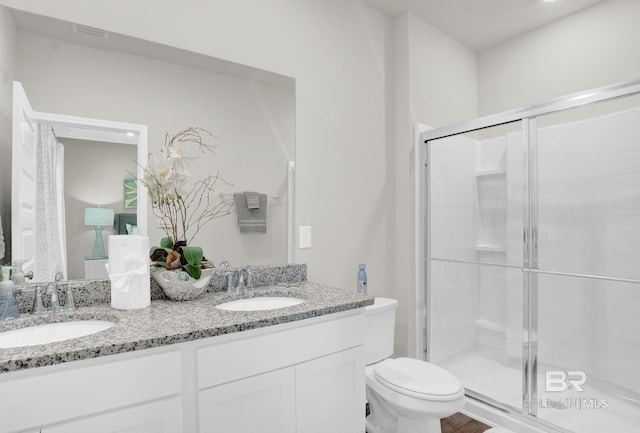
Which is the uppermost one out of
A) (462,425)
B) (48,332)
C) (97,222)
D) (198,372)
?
(97,222)

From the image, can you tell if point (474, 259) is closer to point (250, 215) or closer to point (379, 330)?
point (379, 330)

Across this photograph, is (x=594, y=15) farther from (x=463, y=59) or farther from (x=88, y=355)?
(x=88, y=355)

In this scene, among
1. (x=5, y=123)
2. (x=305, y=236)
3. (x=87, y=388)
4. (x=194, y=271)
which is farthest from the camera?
(x=305, y=236)

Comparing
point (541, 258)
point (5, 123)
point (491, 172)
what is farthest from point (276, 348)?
point (491, 172)

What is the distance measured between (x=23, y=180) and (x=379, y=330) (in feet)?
5.80

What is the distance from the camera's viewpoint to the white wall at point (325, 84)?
1707mm

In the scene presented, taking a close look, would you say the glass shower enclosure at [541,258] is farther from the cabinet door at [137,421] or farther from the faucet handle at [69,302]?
the faucet handle at [69,302]

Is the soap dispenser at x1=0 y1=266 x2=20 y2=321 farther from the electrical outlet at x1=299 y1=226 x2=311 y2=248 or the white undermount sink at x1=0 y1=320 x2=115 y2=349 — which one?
the electrical outlet at x1=299 y1=226 x2=311 y2=248

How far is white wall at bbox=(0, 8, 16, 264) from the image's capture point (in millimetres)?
1282

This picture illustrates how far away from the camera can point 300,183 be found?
2070mm

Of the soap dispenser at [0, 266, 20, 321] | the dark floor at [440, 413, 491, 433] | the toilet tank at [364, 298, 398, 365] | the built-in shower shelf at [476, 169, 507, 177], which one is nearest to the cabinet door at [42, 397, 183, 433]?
the soap dispenser at [0, 266, 20, 321]

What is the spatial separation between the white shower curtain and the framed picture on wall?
22 cm

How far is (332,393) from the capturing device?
4.75 ft

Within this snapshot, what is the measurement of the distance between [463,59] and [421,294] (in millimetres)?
1930
